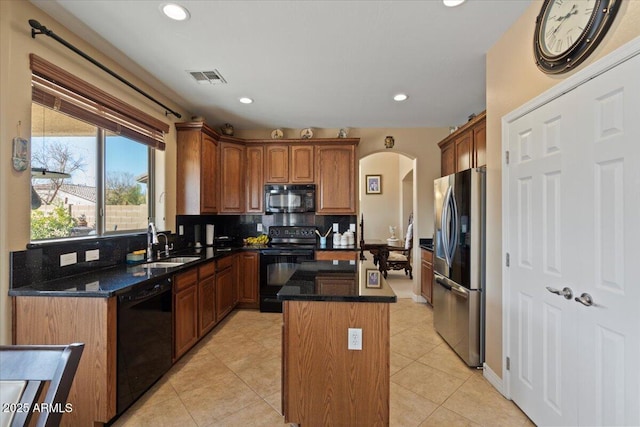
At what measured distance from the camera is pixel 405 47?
227cm

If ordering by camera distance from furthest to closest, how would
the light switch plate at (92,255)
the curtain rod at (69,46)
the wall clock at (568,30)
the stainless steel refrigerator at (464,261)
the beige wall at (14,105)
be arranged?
the stainless steel refrigerator at (464,261)
the light switch plate at (92,255)
the curtain rod at (69,46)
the beige wall at (14,105)
the wall clock at (568,30)

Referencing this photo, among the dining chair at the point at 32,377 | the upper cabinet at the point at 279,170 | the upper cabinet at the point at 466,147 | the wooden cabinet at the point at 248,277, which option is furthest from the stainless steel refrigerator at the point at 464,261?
the dining chair at the point at 32,377

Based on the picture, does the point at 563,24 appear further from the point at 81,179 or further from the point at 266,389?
the point at 81,179

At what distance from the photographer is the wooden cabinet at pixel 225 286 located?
3383 mm

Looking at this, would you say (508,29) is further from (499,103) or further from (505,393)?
(505,393)

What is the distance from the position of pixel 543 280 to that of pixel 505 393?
1.00 m

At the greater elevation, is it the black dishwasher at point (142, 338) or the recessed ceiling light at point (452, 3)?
the recessed ceiling light at point (452, 3)

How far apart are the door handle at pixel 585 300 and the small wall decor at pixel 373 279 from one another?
40.6 inches

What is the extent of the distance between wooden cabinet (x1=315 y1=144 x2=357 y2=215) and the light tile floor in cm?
191

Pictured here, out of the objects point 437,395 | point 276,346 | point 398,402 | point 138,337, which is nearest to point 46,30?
point 138,337

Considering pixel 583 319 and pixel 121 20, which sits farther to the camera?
pixel 121 20

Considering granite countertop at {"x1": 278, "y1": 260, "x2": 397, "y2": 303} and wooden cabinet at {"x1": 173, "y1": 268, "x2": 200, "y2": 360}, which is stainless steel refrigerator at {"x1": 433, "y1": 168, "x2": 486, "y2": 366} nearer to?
granite countertop at {"x1": 278, "y1": 260, "x2": 397, "y2": 303}

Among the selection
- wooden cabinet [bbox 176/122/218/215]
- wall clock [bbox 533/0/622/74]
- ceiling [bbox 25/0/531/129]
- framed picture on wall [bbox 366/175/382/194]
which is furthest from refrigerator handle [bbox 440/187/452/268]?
framed picture on wall [bbox 366/175/382/194]

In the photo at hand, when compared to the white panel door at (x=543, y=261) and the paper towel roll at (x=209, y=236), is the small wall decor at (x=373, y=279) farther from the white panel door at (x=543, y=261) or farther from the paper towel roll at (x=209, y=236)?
the paper towel roll at (x=209, y=236)
